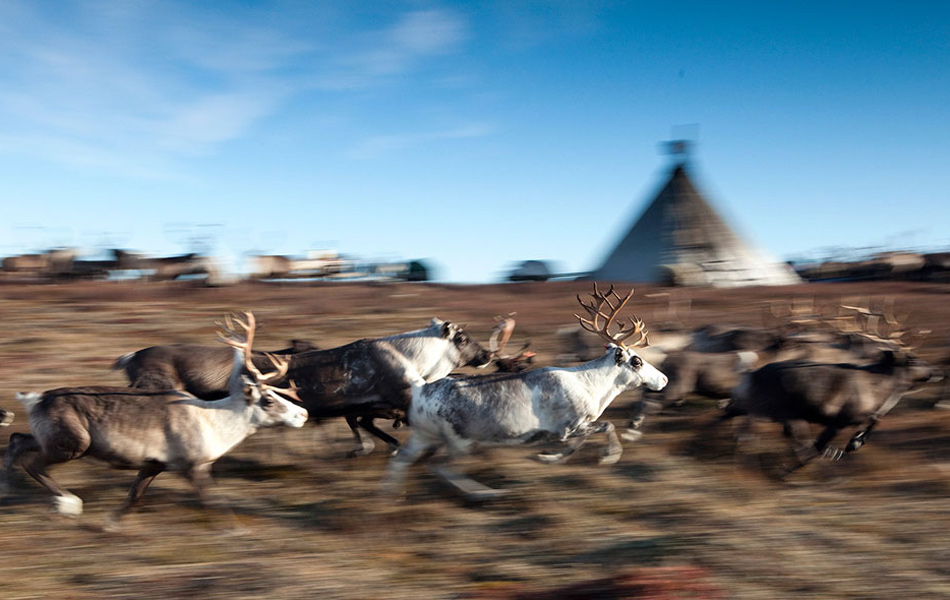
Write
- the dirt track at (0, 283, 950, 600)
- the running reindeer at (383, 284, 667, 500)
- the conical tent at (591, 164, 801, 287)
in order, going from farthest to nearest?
1. the conical tent at (591, 164, 801, 287)
2. the running reindeer at (383, 284, 667, 500)
3. the dirt track at (0, 283, 950, 600)

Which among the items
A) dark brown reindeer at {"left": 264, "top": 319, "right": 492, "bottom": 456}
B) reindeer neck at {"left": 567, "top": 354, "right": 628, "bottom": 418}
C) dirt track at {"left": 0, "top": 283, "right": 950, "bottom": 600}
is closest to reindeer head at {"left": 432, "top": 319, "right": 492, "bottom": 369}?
dark brown reindeer at {"left": 264, "top": 319, "right": 492, "bottom": 456}

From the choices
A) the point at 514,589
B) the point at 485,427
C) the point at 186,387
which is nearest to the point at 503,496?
the point at 485,427

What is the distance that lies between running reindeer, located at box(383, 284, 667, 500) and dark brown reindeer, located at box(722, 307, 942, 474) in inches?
55.6

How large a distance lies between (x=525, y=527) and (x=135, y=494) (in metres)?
3.56

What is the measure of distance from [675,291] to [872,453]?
14226mm

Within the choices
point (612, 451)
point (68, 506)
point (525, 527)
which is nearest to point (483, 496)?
point (525, 527)

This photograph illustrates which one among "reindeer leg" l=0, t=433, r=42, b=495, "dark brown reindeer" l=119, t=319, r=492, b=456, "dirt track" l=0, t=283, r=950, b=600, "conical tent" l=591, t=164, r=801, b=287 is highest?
"conical tent" l=591, t=164, r=801, b=287

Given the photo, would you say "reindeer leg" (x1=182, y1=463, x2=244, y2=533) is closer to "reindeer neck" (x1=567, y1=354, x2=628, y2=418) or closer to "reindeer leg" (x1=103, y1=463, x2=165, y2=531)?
"reindeer leg" (x1=103, y1=463, x2=165, y2=531)

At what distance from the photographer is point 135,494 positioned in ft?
25.3

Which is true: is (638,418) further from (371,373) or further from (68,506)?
(68,506)

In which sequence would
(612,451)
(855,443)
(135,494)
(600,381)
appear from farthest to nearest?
1. (855,443)
2. (612,451)
3. (600,381)
4. (135,494)

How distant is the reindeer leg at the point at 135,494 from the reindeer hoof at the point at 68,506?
379mm

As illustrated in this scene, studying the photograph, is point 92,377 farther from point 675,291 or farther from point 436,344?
point 675,291

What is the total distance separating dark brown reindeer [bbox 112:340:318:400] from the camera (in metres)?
9.08
